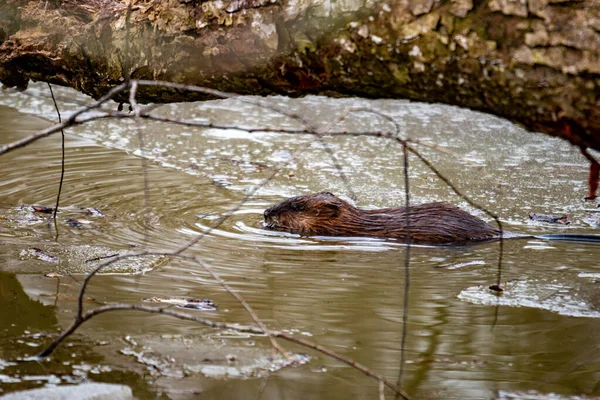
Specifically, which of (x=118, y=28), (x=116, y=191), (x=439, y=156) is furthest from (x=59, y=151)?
(x=118, y=28)

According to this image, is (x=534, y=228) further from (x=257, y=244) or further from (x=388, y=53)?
(x=388, y=53)

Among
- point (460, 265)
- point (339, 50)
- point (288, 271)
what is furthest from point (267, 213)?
point (339, 50)

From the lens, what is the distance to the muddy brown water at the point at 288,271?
2.75m

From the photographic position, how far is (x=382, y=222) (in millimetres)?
4926

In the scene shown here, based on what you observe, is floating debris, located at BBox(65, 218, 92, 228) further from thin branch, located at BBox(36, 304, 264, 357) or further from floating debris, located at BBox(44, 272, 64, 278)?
thin branch, located at BBox(36, 304, 264, 357)

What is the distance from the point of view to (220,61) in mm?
2908

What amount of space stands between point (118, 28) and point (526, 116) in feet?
5.42

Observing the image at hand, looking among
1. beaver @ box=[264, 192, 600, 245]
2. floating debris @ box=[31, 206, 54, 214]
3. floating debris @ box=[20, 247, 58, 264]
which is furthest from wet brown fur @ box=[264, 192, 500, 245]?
floating debris @ box=[20, 247, 58, 264]

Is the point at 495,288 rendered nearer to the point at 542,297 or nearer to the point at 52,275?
the point at 542,297

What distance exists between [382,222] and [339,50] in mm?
2380

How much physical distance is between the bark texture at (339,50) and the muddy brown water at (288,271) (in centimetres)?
90

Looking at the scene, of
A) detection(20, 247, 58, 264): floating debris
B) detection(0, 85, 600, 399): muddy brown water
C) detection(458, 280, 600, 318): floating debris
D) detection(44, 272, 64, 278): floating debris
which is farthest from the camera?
detection(20, 247, 58, 264): floating debris

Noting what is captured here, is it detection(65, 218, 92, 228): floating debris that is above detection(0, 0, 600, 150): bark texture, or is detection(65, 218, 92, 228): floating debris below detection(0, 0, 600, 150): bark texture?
below

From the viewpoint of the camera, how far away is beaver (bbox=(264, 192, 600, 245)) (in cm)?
483
